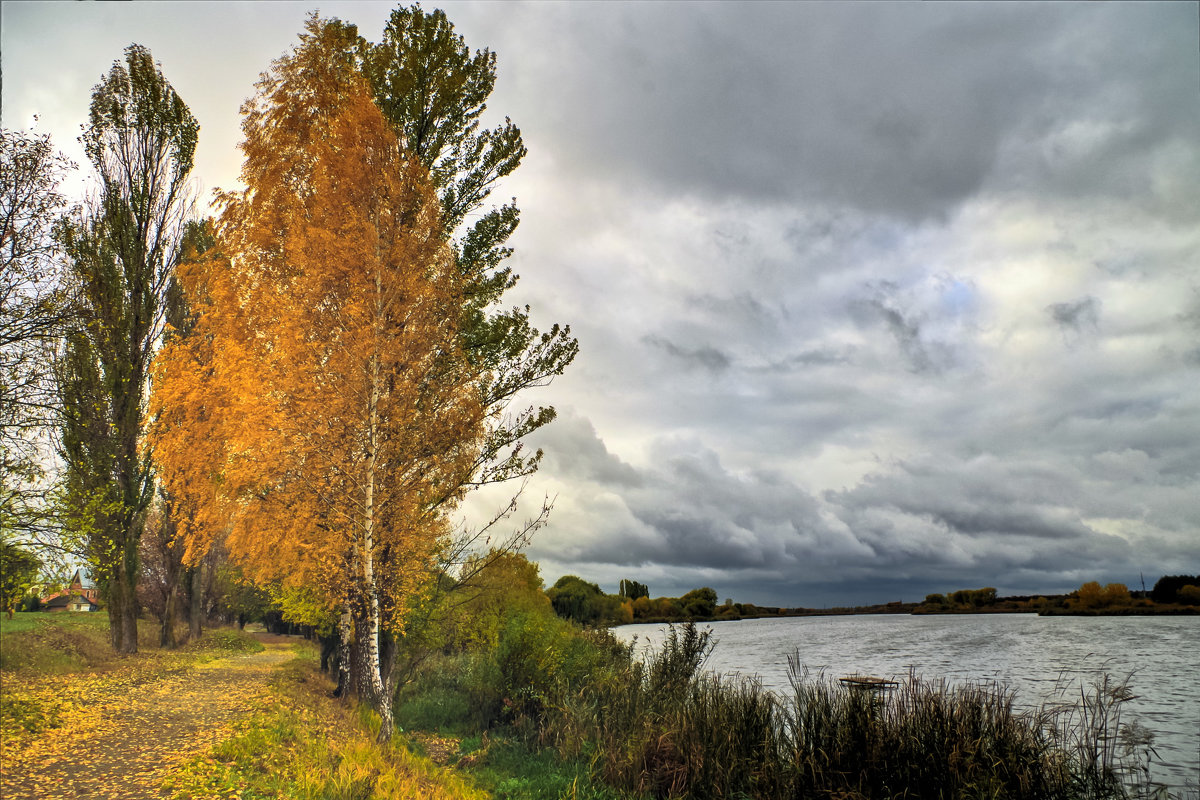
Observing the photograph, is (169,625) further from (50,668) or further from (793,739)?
(793,739)

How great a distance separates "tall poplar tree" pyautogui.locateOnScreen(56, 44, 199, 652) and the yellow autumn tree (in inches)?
355

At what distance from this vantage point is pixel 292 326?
12.5 m

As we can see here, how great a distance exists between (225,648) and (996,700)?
3476 centimetres

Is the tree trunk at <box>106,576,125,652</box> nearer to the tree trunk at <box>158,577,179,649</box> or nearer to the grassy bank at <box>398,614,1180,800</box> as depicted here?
the tree trunk at <box>158,577,179,649</box>

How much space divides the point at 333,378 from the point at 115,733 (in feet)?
22.1

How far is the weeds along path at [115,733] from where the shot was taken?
306 inches

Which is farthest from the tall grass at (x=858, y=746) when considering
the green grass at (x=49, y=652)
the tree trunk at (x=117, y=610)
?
the tree trunk at (x=117, y=610)

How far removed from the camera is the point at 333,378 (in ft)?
41.6

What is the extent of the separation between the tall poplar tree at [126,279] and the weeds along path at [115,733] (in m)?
7.53

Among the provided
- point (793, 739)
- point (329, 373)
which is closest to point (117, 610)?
point (329, 373)

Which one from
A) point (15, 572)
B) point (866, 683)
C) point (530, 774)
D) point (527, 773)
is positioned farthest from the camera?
point (866, 683)

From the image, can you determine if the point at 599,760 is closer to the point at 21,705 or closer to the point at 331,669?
the point at 21,705

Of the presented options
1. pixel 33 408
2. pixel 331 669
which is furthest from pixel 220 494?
pixel 331 669

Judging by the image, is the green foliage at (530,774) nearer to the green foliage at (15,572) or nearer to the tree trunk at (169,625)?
the green foliage at (15,572)
